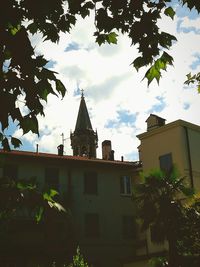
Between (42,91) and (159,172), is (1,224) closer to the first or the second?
(42,91)

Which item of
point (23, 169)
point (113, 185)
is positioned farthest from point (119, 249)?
point (23, 169)

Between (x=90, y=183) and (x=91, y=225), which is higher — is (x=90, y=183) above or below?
above

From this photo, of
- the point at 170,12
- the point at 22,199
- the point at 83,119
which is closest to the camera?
the point at 22,199

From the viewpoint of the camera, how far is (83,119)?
71.9 m

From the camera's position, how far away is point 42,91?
4.29m

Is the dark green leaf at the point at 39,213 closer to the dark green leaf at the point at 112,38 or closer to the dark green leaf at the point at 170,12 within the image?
the dark green leaf at the point at 112,38

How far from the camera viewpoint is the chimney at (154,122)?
32719mm

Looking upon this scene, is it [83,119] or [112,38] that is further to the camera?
[83,119]

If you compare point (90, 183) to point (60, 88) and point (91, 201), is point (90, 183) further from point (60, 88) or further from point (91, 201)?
point (60, 88)

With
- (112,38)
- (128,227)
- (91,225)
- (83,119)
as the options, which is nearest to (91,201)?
(91,225)

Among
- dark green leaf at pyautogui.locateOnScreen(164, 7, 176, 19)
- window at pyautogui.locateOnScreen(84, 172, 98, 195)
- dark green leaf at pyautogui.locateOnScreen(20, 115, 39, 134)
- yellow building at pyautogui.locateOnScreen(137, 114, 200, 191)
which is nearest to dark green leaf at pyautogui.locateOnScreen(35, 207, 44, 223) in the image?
dark green leaf at pyautogui.locateOnScreen(20, 115, 39, 134)

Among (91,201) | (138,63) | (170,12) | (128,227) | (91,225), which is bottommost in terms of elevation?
(128,227)

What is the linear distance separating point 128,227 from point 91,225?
11.6 ft

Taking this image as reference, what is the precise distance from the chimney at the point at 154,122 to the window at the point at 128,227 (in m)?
7.58
